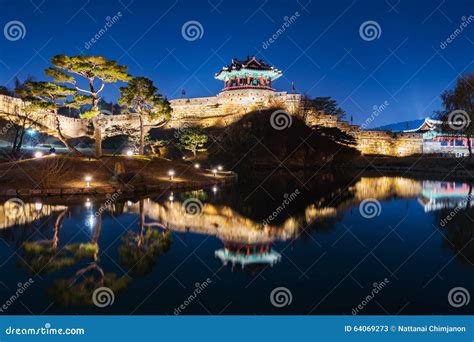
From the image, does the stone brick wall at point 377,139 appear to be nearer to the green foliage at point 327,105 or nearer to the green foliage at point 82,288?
the green foliage at point 327,105

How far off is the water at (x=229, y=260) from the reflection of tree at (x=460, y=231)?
0.11 ft

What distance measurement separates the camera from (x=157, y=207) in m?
14.3

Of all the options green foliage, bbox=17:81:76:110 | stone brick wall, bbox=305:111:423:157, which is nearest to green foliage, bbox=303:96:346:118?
stone brick wall, bbox=305:111:423:157

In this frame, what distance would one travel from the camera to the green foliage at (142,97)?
28.3m

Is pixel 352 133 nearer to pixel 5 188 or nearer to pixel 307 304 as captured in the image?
pixel 5 188

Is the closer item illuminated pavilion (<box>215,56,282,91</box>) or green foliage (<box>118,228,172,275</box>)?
green foliage (<box>118,228,172,275</box>)

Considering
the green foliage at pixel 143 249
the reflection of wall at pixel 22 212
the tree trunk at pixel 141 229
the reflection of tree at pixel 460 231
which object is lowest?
the reflection of tree at pixel 460 231

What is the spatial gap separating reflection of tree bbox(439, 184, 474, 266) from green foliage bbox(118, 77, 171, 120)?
23.1 metres

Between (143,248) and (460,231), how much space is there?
963 centimetres

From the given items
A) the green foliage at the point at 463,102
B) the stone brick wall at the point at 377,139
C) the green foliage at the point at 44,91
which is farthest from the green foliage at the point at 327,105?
the green foliage at the point at 44,91

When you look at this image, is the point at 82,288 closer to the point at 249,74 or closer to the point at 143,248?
the point at 143,248

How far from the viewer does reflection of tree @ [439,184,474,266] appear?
8438mm

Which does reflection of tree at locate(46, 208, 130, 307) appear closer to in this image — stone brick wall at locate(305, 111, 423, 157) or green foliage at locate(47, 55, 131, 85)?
green foliage at locate(47, 55, 131, 85)

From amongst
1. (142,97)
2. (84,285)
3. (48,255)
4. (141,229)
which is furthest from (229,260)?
(142,97)
